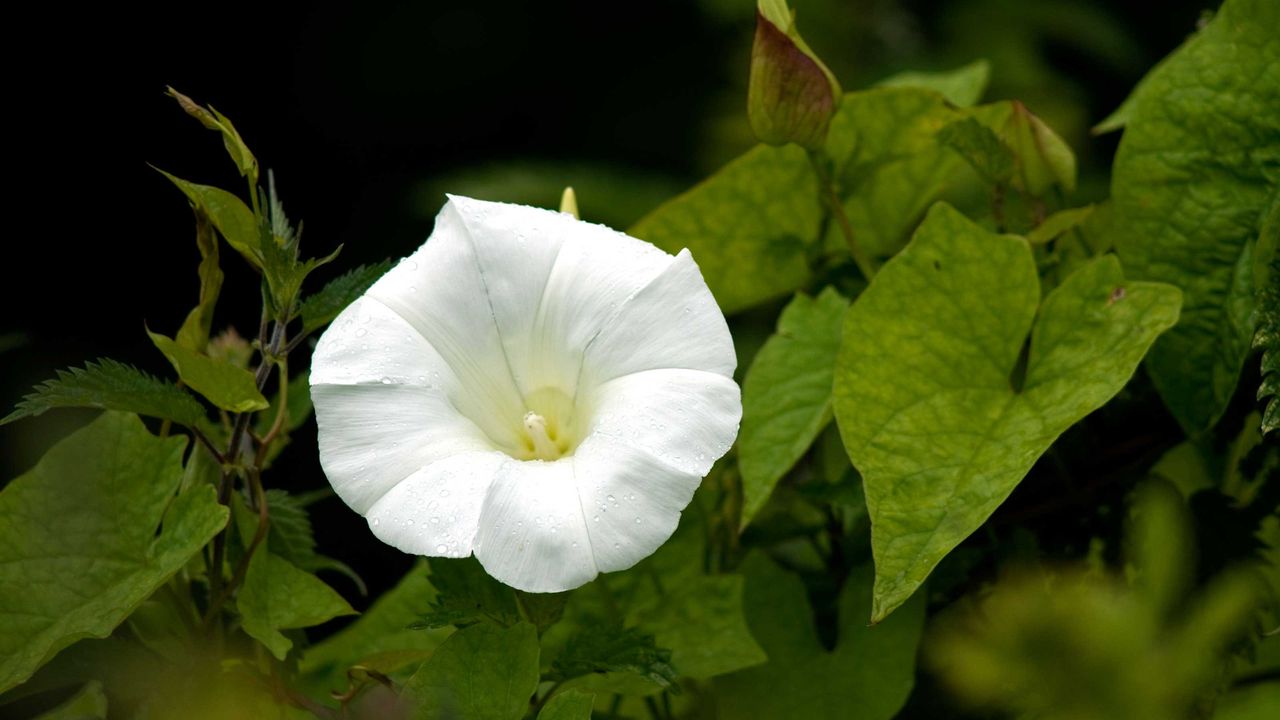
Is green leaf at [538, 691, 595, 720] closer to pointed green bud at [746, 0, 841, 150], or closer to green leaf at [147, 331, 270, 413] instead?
green leaf at [147, 331, 270, 413]

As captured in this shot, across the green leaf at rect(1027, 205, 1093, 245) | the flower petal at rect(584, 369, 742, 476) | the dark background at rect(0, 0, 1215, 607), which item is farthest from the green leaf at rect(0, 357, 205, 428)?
the dark background at rect(0, 0, 1215, 607)

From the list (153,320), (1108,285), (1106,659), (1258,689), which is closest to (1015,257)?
(1108,285)

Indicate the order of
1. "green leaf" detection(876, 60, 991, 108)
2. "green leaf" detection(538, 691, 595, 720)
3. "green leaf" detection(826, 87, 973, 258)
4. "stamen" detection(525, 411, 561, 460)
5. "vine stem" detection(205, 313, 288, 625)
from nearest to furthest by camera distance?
"green leaf" detection(538, 691, 595, 720)
"vine stem" detection(205, 313, 288, 625)
"stamen" detection(525, 411, 561, 460)
"green leaf" detection(826, 87, 973, 258)
"green leaf" detection(876, 60, 991, 108)

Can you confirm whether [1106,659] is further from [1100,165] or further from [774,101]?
[1100,165]

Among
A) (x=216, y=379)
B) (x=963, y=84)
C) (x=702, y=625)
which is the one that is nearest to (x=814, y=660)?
(x=702, y=625)

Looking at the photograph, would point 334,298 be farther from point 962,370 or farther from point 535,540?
point 962,370

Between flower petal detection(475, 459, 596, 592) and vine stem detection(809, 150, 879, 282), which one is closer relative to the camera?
flower petal detection(475, 459, 596, 592)
